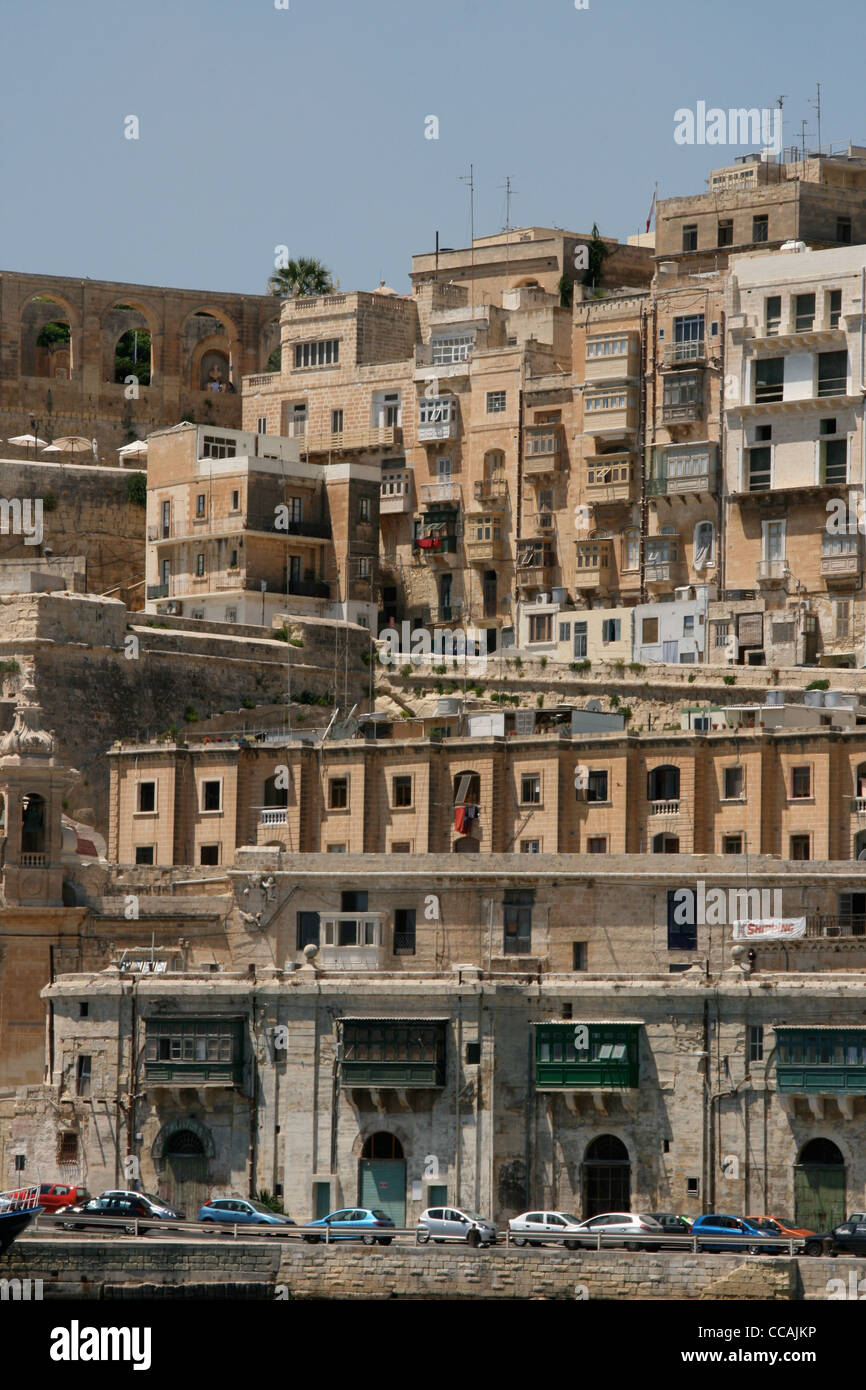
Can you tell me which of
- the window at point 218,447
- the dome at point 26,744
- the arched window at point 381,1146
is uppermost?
the window at point 218,447

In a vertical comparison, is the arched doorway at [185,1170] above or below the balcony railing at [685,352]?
below

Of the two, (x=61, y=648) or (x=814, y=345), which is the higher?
(x=814, y=345)

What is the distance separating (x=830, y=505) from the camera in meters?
98.2

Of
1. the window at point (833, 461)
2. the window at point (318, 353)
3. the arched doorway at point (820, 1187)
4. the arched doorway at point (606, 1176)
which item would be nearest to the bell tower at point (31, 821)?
the arched doorway at point (606, 1176)

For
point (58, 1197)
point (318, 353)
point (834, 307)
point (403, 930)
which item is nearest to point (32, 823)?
point (403, 930)

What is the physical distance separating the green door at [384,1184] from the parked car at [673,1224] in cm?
687

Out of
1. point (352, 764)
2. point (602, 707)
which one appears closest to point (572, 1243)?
point (352, 764)

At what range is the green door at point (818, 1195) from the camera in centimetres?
6612

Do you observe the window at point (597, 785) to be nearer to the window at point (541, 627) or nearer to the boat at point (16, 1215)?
→ the window at point (541, 627)

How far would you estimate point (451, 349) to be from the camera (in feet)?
365

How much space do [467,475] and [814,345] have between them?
14.9 metres

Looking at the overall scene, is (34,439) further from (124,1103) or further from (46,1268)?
(46,1268)

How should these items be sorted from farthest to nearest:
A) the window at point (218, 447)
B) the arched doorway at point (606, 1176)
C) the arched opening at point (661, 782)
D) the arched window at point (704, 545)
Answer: the window at point (218, 447)
the arched window at point (704, 545)
the arched opening at point (661, 782)
the arched doorway at point (606, 1176)
